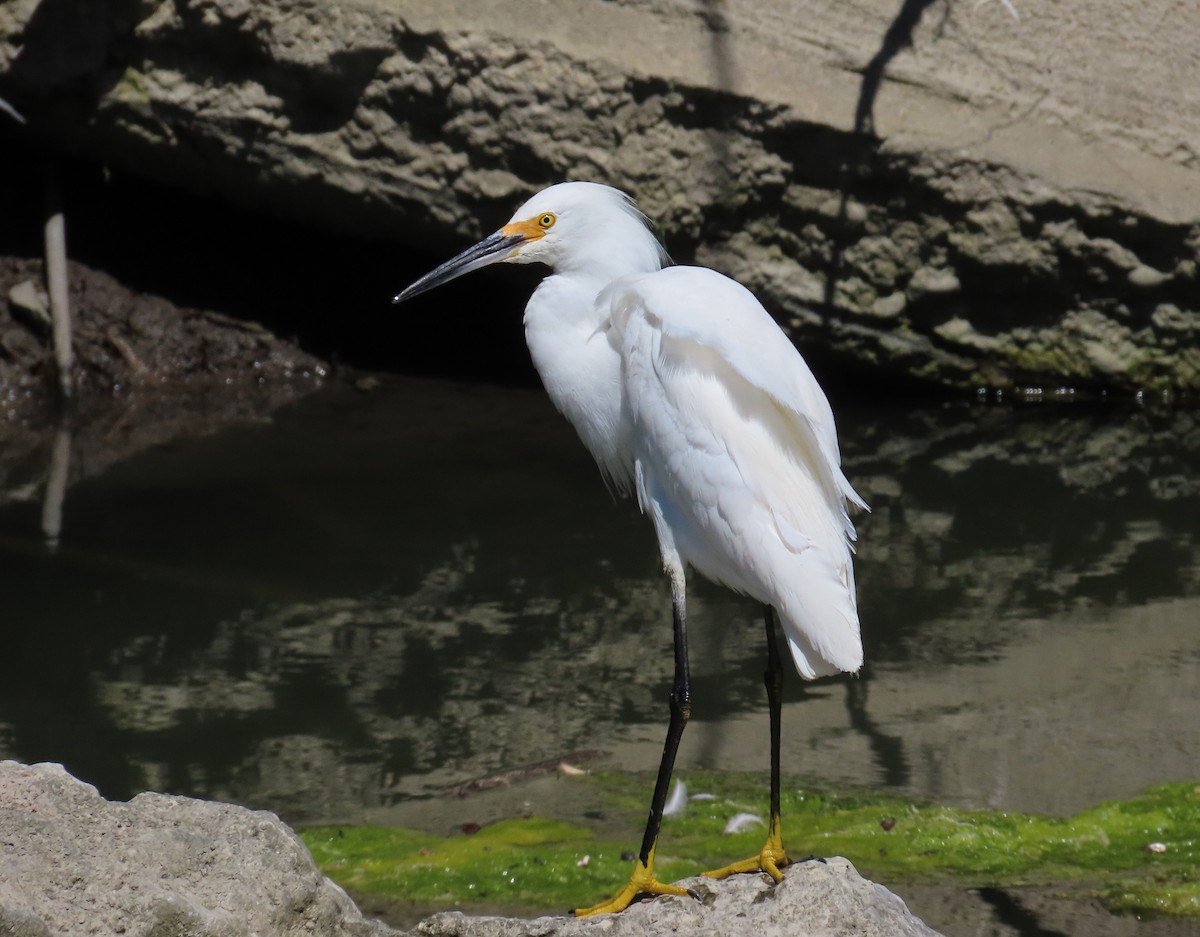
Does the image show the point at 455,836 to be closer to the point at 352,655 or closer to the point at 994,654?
the point at 352,655

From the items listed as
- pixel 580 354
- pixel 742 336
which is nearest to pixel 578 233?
pixel 580 354

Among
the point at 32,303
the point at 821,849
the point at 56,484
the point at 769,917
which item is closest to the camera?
the point at 769,917

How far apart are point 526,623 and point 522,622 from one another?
0.06ft

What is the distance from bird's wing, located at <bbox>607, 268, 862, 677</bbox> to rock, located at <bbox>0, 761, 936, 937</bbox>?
44cm

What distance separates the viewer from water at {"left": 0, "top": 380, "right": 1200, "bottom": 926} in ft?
14.6

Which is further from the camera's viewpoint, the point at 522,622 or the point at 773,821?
the point at 522,622

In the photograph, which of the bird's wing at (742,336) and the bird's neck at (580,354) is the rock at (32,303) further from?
the bird's wing at (742,336)

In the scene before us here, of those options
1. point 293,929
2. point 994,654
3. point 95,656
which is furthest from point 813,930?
point 95,656

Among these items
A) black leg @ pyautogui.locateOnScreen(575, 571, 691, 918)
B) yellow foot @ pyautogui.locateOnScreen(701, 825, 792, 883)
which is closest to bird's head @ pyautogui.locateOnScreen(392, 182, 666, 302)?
black leg @ pyautogui.locateOnScreen(575, 571, 691, 918)

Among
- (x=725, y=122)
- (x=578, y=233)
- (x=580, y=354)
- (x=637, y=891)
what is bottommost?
(x=637, y=891)

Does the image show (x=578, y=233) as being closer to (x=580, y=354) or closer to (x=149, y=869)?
(x=580, y=354)

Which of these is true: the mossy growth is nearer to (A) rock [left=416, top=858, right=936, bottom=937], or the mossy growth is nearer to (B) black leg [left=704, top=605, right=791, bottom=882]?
(B) black leg [left=704, top=605, right=791, bottom=882]

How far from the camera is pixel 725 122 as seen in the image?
7059 millimetres

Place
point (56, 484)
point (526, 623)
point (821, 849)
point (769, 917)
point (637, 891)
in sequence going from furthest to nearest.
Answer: point (56, 484) < point (526, 623) < point (821, 849) < point (637, 891) < point (769, 917)
